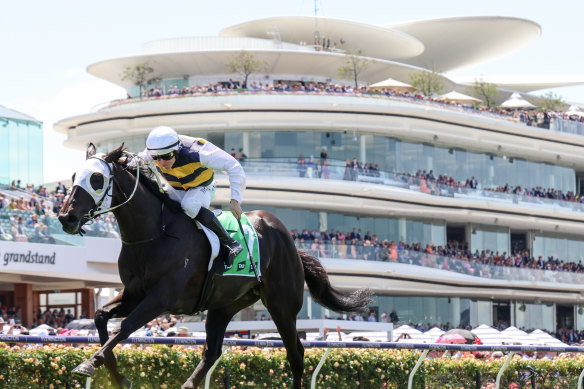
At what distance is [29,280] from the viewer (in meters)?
29.0

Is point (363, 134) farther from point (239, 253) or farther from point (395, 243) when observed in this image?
point (239, 253)

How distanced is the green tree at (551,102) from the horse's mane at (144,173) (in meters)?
45.1

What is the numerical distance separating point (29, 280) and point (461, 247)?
757 inches

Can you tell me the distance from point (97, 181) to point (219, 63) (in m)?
35.4

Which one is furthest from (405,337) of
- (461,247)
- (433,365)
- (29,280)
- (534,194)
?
(534,194)

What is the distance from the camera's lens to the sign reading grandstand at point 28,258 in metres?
25.7

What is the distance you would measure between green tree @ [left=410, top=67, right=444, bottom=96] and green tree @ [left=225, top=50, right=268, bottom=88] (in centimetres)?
803

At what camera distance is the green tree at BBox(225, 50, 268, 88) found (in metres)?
40.2

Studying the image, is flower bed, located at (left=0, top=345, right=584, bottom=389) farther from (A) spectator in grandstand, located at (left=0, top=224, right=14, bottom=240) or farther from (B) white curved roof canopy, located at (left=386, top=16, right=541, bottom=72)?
(B) white curved roof canopy, located at (left=386, top=16, right=541, bottom=72)

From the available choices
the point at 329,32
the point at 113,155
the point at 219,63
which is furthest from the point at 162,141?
the point at 329,32

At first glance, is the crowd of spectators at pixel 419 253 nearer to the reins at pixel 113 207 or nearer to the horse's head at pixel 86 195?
the reins at pixel 113 207

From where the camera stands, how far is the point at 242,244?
7770mm

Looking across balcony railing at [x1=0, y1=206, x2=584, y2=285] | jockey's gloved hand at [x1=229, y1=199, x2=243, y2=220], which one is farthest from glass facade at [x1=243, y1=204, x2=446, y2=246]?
jockey's gloved hand at [x1=229, y1=199, x2=243, y2=220]

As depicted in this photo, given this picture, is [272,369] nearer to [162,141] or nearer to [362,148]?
[162,141]
